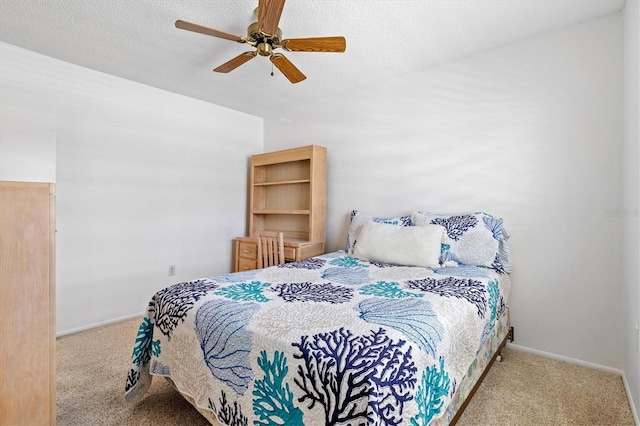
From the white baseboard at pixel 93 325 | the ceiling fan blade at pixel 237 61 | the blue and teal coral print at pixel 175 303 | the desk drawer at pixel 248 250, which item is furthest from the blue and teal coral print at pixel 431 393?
the white baseboard at pixel 93 325

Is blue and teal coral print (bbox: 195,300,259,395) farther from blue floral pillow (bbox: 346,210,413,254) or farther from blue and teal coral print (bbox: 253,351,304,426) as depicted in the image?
blue floral pillow (bbox: 346,210,413,254)

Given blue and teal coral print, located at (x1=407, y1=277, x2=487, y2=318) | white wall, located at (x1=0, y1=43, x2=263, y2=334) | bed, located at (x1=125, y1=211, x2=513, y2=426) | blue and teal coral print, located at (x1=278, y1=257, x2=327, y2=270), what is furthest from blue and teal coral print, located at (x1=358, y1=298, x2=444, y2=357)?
white wall, located at (x1=0, y1=43, x2=263, y2=334)

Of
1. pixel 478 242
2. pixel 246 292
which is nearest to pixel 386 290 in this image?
pixel 246 292

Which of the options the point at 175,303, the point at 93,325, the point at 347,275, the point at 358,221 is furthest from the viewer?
the point at 358,221

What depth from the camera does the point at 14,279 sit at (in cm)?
129

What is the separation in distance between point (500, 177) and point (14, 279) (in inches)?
116

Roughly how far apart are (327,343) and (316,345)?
0.12ft

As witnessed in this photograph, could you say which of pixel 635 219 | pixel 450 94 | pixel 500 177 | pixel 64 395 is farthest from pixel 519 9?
pixel 64 395

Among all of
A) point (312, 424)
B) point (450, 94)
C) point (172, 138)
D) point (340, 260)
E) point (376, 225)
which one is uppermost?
point (450, 94)

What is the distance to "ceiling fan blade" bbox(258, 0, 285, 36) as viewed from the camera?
1.63 m

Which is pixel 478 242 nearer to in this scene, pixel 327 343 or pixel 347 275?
pixel 347 275

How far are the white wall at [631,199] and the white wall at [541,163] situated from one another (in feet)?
0.40

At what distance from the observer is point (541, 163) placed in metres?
2.33

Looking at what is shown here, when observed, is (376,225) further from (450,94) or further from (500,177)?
(450,94)
